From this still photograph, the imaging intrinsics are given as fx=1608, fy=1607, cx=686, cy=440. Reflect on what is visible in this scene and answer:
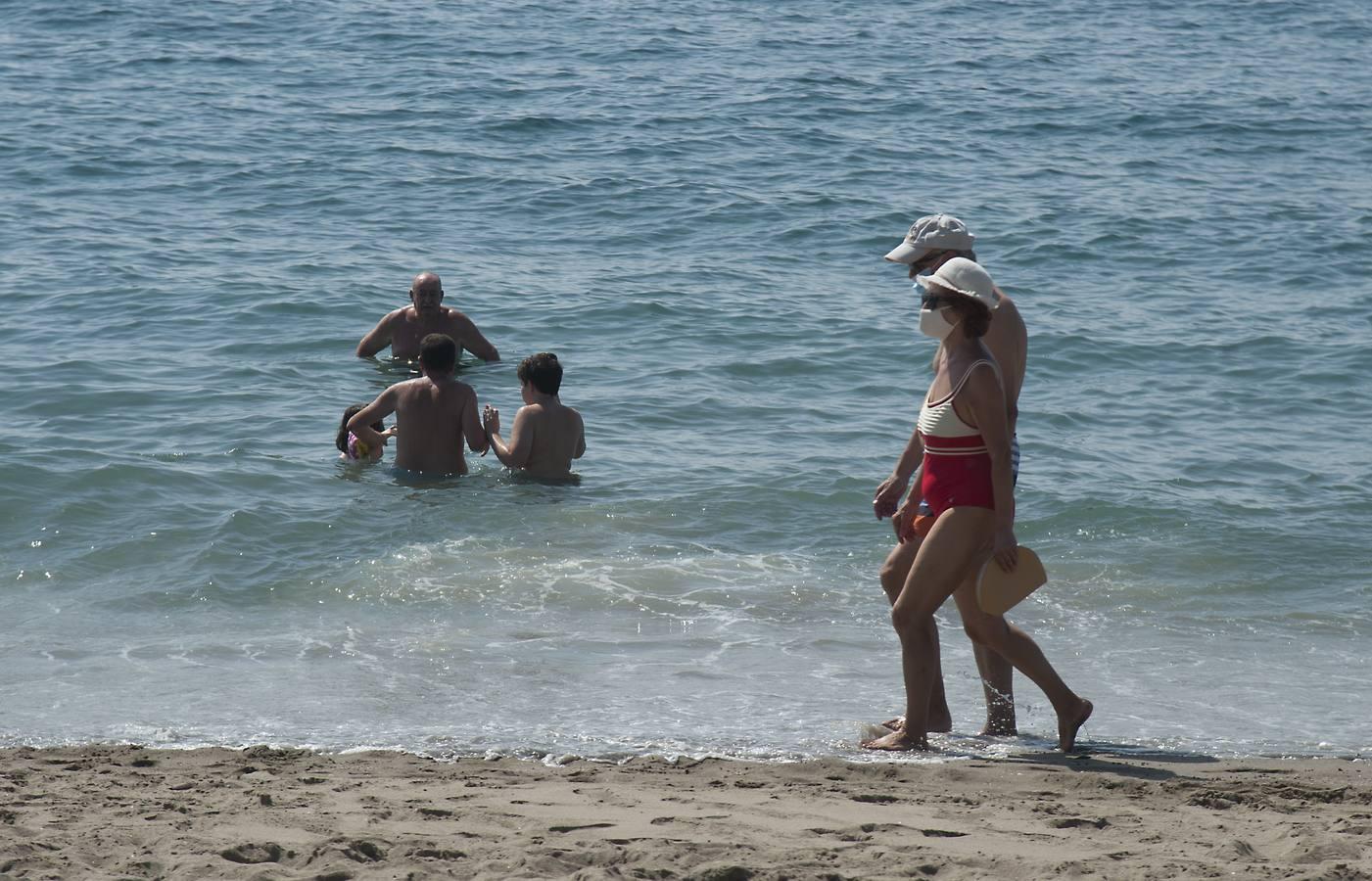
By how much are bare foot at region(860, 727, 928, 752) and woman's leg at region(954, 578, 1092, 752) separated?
14.6 inches

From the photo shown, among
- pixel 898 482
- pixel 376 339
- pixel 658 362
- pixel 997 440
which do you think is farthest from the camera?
pixel 658 362

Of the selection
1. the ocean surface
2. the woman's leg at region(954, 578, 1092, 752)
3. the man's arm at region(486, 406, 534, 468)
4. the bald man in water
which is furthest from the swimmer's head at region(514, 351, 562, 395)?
the woman's leg at region(954, 578, 1092, 752)

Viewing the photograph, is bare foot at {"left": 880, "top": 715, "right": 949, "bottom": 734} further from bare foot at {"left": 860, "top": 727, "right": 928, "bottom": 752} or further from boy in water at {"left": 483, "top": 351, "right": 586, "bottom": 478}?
boy in water at {"left": 483, "top": 351, "right": 586, "bottom": 478}

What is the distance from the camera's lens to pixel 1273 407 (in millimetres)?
11133

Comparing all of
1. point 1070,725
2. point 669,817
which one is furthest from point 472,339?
point 669,817

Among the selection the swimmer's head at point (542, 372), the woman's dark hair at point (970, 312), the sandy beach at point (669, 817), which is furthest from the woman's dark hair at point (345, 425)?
the woman's dark hair at point (970, 312)

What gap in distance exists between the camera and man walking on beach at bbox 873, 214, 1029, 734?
509cm

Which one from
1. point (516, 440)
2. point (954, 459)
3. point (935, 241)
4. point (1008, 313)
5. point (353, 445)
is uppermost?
point (935, 241)

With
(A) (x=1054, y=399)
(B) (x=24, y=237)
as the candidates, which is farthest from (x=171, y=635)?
(B) (x=24, y=237)

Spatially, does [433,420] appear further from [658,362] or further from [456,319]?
[658,362]

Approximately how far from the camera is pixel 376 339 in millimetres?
12008

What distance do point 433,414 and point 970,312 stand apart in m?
4.95

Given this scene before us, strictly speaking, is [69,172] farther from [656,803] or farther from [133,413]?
[656,803]

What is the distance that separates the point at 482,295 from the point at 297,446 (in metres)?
4.07
